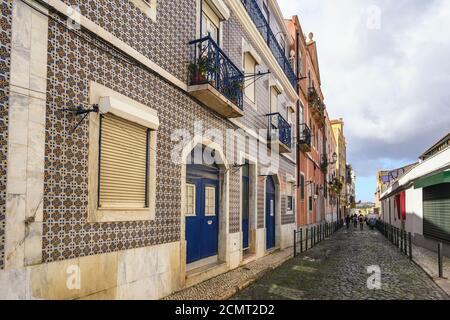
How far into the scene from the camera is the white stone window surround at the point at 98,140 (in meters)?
4.75

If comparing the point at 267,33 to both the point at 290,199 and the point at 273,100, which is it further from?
the point at 290,199

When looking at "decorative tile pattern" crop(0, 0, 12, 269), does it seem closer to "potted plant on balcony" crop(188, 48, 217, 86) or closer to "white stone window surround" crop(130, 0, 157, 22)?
"white stone window surround" crop(130, 0, 157, 22)

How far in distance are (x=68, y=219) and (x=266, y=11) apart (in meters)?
11.8

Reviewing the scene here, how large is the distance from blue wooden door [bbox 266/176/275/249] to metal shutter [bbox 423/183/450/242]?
19.4 ft

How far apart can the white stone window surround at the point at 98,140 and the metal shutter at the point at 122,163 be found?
0.10 meters

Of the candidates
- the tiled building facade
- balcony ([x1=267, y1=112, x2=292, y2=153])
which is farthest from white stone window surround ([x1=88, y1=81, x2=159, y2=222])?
balcony ([x1=267, y1=112, x2=292, y2=153])

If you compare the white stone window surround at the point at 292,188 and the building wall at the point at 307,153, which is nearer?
the white stone window surround at the point at 292,188

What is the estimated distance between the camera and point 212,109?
332 inches

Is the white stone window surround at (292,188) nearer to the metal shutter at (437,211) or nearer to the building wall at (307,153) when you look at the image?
the building wall at (307,153)

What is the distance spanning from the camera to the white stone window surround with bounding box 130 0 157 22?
5828 millimetres

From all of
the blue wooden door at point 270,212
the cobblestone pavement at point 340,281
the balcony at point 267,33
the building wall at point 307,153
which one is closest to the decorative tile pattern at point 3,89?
the cobblestone pavement at point 340,281

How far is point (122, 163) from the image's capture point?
5434 mm

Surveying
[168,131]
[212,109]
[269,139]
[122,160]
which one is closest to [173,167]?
[168,131]
